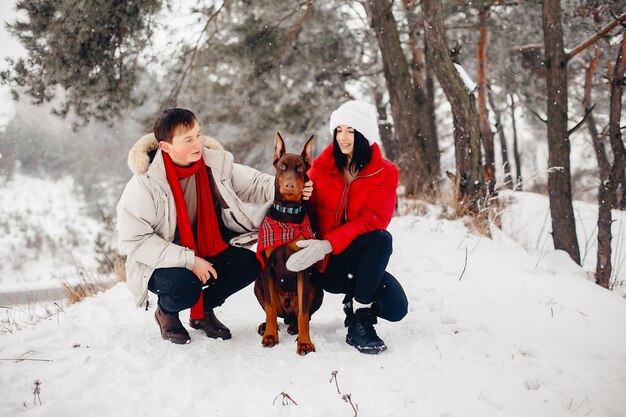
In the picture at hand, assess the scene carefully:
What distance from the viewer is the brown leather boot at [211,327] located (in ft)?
9.83

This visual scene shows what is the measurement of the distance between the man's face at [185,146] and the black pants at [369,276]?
3.68 feet

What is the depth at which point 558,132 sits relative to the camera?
5.82 m

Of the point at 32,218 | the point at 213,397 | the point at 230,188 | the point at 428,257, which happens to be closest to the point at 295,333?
the point at 213,397

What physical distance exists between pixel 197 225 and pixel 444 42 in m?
4.38

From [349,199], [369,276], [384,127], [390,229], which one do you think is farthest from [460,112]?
[384,127]

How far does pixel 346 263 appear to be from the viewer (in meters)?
2.92

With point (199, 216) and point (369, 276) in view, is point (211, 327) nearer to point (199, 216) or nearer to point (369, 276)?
point (199, 216)

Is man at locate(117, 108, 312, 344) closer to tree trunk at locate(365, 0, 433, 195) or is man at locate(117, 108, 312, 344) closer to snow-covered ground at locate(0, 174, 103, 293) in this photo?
tree trunk at locate(365, 0, 433, 195)

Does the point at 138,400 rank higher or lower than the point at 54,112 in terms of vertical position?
lower

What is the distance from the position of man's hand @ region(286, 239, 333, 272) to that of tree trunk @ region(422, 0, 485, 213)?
3.49 meters

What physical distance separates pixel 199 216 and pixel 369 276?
1197 millimetres

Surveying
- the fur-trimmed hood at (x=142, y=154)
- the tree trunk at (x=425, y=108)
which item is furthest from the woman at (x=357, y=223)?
the tree trunk at (x=425, y=108)

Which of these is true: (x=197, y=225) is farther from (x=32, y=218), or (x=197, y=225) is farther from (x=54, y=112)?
(x=32, y=218)

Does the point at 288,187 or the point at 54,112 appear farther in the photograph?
the point at 54,112
